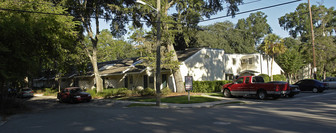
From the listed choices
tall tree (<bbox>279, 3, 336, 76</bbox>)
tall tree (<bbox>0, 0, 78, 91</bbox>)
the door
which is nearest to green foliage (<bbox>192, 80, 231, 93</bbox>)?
the door

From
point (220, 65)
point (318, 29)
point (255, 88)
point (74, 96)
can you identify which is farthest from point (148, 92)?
point (318, 29)

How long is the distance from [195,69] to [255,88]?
1176 cm

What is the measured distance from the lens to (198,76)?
101 feet

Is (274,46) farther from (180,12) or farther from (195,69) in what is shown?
(180,12)

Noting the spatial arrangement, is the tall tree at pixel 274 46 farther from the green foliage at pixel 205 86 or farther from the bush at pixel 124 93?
the bush at pixel 124 93

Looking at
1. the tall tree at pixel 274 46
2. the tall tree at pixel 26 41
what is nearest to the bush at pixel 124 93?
the tall tree at pixel 26 41

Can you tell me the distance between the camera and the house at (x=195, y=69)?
29.9 metres

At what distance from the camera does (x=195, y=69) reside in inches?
1209

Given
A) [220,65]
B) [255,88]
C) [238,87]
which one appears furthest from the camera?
[220,65]

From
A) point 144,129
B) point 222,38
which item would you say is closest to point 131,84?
point 144,129

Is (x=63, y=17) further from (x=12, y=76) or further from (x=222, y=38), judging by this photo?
(x=222, y=38)

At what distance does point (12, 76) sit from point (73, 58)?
14.9m

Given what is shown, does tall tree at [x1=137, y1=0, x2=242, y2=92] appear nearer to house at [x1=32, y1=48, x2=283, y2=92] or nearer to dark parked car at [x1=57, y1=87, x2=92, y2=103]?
house at [x1=32, y1=48, x2=283, y2=92]

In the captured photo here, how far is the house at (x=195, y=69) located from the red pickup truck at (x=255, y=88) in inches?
266
